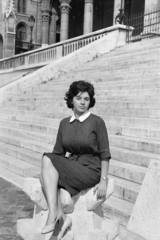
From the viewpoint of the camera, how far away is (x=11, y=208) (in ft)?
14.3

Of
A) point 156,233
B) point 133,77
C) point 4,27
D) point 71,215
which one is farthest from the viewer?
point 4,27

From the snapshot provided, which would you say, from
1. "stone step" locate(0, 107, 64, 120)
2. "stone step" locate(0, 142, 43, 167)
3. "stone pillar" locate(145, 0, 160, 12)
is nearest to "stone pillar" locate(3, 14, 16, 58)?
"stone pillar" locate(145, 0, 160, 12)

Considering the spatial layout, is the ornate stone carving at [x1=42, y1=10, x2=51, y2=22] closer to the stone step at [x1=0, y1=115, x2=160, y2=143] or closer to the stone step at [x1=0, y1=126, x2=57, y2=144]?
the stone step at [x1=0, y1=115, x2=160, y2=143]

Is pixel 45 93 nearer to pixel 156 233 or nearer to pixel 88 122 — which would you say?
pixel 88 122

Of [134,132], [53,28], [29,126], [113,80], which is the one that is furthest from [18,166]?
[53,28]

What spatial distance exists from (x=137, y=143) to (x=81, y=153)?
2281 mm

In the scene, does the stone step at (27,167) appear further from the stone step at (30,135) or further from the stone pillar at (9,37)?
the stone pillar at (9,37)

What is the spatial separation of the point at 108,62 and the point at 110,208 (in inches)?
318

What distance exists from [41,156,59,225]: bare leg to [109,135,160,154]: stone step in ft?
8.13

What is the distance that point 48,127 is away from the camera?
726 centimetres

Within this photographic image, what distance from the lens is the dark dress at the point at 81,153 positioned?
2955 mm

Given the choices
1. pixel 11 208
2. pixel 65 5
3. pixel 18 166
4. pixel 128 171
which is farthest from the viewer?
pixel 65 5

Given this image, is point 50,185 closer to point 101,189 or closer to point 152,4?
point 101,189

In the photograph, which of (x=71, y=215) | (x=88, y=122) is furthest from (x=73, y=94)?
(x=71, y=215)
